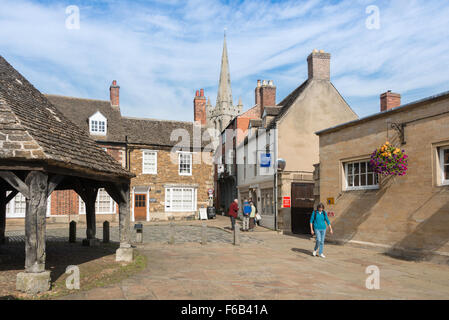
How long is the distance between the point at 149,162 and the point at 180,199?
370 centimetres

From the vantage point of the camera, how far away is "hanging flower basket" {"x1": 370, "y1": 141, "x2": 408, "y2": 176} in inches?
456

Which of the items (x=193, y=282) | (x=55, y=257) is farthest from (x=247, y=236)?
(x=193, y=282)

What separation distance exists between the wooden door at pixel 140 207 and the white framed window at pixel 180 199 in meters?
1.67

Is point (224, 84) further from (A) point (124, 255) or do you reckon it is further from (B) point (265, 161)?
(A) point (124, 255)

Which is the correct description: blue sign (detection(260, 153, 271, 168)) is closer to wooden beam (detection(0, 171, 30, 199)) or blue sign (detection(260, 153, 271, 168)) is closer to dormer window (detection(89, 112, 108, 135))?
dormer window (detection(89, 112, 108, 135))

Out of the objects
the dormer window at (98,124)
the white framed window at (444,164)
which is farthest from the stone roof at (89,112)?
the white framed window at (444,164)

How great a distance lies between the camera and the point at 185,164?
30.9 metres

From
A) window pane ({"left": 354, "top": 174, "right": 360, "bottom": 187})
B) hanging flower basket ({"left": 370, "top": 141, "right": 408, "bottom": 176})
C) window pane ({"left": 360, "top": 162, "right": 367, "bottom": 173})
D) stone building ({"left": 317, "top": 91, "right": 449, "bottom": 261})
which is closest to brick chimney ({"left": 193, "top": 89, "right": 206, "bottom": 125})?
stone building ({"left": 317, "top": 91, "right": 449, "bottom": 261})

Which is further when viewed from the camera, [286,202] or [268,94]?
[268,94]

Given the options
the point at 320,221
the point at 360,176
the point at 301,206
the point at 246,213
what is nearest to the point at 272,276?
the point at 320,221

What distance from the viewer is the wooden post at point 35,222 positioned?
7227 mm

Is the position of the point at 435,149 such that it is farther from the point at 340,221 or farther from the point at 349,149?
the point at 340,221

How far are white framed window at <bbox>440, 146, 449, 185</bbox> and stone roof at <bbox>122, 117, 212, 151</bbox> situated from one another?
71.5 feet
